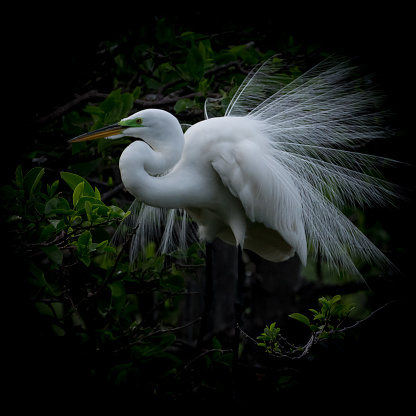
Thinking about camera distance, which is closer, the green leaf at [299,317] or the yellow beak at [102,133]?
the green leaf at [299,317]

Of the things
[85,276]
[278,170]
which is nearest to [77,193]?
[85,276]

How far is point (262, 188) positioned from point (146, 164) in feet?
1.69

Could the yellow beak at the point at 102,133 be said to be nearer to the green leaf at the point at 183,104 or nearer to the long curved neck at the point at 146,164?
the long curved neck at the point at 146,164

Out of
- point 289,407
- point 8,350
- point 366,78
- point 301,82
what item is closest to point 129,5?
point 301,82

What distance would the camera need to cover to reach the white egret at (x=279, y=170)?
2.25 m

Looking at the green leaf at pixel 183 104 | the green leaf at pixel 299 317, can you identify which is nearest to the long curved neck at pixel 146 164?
the green leaf at pixel 183 104

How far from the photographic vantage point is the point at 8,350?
1.86 meters

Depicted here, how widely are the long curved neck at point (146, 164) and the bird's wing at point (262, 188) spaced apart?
250 mm

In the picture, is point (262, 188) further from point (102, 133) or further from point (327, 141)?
point (102, 133)

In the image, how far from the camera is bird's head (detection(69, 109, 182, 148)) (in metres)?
2.01

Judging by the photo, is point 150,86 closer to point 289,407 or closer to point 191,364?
point 191,364

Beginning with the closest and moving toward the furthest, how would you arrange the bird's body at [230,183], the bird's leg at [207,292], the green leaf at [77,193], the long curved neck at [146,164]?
1. the green leaf at [77,193]
2. the long curved neck at [146,164]
3. the bird's body at [230,183]
4. the bird's leg at [207,292]

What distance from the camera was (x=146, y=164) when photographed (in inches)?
80.1

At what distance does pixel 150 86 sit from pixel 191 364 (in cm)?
129
